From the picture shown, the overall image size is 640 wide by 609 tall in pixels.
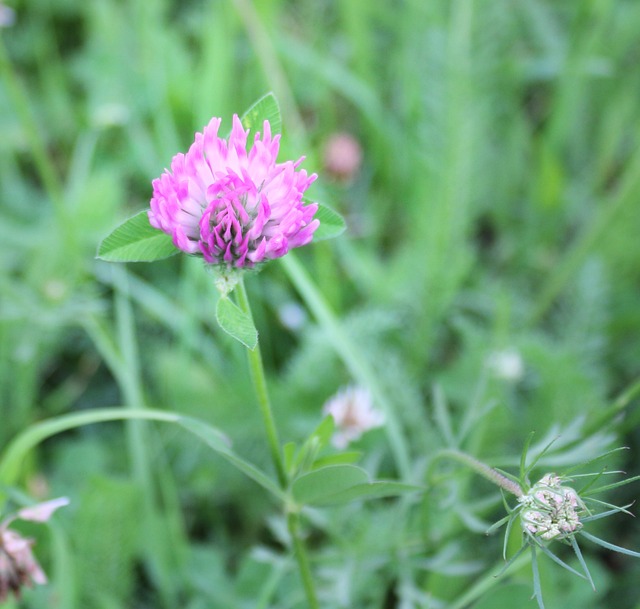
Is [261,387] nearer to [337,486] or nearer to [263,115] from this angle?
[337,486]

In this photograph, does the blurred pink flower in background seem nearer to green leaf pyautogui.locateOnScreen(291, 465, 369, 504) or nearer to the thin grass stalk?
the thin grass stalk

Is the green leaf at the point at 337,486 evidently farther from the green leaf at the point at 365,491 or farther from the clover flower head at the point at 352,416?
the clover flower head at the point at 352,416

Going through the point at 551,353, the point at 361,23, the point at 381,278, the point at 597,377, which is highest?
the point at 361,23

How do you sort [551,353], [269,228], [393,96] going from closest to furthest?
[269,228]
[551,353]
[393,96]

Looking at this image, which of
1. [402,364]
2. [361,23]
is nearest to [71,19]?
[361,23]

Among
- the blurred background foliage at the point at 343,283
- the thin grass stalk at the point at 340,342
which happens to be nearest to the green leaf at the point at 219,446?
the blurred background foliage at the point at 343,283

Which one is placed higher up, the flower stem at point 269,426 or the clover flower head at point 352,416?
the flower stem at point 269,426

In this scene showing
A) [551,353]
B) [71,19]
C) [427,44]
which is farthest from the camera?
[71,19]

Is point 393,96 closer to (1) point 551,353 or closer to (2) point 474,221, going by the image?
(2) point 474,221
